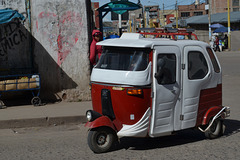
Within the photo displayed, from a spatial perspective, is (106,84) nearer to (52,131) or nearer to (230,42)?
(52,131)

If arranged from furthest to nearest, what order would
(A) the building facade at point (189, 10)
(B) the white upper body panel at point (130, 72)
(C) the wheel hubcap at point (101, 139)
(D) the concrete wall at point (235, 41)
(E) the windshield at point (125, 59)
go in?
1. (A) the building facade at point (189, 10)
2. (D) the concrete wall at point (235, 41)
3. (C) the wheel hubcap at point (101, 139)
4. (E) the windshield at point (125, 59)
5. (B) the white upper body panel at point (130, 72)

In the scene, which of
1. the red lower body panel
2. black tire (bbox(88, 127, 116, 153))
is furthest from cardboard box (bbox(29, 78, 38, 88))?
the red lower body panel

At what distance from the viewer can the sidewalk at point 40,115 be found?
7.91 meters

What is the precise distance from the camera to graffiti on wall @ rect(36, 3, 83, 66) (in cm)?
989

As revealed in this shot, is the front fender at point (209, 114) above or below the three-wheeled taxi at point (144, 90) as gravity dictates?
below

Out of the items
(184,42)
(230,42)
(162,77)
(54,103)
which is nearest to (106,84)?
(162,77)

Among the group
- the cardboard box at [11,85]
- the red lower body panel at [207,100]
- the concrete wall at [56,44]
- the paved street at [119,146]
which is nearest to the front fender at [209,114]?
the red lower body panel at [207,100]

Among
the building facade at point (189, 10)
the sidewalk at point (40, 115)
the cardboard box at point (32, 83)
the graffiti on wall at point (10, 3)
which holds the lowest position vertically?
the sidewalk at point (40, 115)

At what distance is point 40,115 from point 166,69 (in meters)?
3.72

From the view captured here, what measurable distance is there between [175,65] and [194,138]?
5.33ft

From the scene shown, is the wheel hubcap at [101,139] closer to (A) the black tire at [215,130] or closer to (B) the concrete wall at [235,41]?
(A) the black tire at [215,130]

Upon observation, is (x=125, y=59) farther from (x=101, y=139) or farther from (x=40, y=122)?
(x=40, y=122)

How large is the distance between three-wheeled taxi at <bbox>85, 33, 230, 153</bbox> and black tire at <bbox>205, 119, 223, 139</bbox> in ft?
1.37

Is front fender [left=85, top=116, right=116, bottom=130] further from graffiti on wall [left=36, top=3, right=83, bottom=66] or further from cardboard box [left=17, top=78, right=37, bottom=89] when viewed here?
graffiti on wall [left=36, top=3, right=83, bottom=66]
